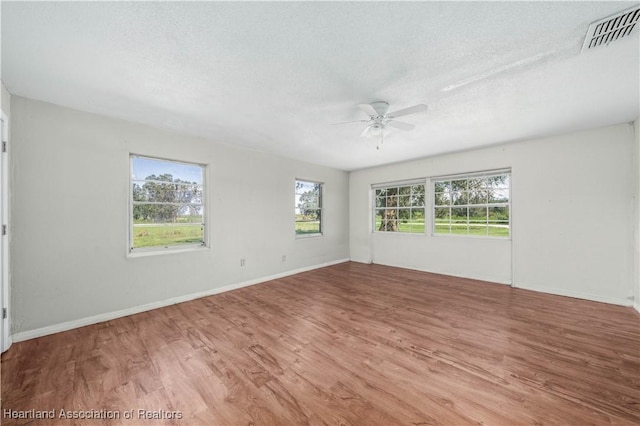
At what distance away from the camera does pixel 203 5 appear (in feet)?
4.60

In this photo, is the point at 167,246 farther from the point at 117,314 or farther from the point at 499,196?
the point at 499,196

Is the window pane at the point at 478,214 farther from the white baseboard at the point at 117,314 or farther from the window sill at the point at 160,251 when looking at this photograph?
the window sill at the point at 160,251

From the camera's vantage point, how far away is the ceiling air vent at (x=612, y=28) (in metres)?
1.46

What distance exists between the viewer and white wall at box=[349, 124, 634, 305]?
11.1 feet

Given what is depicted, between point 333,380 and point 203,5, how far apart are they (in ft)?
8.52

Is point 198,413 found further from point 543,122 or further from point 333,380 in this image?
point 543,122

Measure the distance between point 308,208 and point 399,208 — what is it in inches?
86.9

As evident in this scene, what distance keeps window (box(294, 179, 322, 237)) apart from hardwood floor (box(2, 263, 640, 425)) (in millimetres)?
2400

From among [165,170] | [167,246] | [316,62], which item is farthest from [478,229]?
[165,170]

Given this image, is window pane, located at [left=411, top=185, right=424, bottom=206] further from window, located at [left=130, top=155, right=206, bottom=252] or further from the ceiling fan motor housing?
window, located at [left=130, top=155, right=206, bottom=252]

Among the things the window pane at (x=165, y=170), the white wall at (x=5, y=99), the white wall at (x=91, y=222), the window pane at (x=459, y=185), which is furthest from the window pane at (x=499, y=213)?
the white wall at (x=5, y=99)

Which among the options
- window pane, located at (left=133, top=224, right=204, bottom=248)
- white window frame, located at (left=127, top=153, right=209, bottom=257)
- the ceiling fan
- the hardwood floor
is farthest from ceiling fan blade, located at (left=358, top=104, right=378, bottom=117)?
window pane, located at (left=133, top=224, right=204, bottom=248)

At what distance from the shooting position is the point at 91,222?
2.86m

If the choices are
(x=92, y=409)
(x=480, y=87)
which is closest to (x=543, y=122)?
(x=480, y=87)
